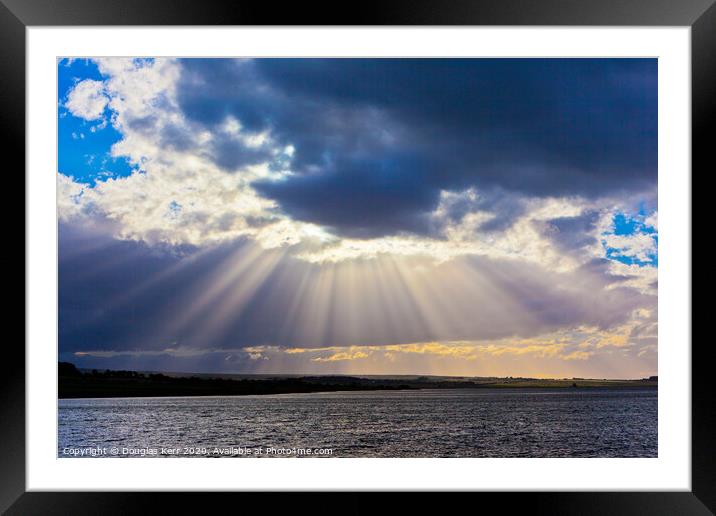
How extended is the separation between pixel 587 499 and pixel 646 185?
29556 millimetres

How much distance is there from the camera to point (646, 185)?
29.0 metres

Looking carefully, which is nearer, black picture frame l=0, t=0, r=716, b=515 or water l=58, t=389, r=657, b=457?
black picture frame l=0, t=0, r=716, b=515

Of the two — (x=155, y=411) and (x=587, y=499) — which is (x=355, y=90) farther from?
(x=587, y=499)

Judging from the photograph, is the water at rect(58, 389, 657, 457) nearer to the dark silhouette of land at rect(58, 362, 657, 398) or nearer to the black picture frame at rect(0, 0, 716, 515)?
the dark silhouette of land at rect(58, 362, 657, 398)

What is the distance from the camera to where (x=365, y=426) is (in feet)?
74.7

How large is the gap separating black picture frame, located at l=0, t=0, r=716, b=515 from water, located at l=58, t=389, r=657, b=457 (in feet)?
49.3

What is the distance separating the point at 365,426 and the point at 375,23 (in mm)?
21540

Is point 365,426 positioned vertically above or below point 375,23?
below

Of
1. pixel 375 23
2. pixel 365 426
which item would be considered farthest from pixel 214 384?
pixel 375 23

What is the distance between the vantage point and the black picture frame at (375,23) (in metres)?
2.35

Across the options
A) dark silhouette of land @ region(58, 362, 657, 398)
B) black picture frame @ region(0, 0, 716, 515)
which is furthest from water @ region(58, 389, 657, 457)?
black picture frame @ region(0, 0, 716, 515)

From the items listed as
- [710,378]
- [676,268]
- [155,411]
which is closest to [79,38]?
[676,268]

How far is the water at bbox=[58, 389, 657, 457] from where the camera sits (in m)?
19.2

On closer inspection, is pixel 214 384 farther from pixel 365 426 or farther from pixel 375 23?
pixel 375 23
